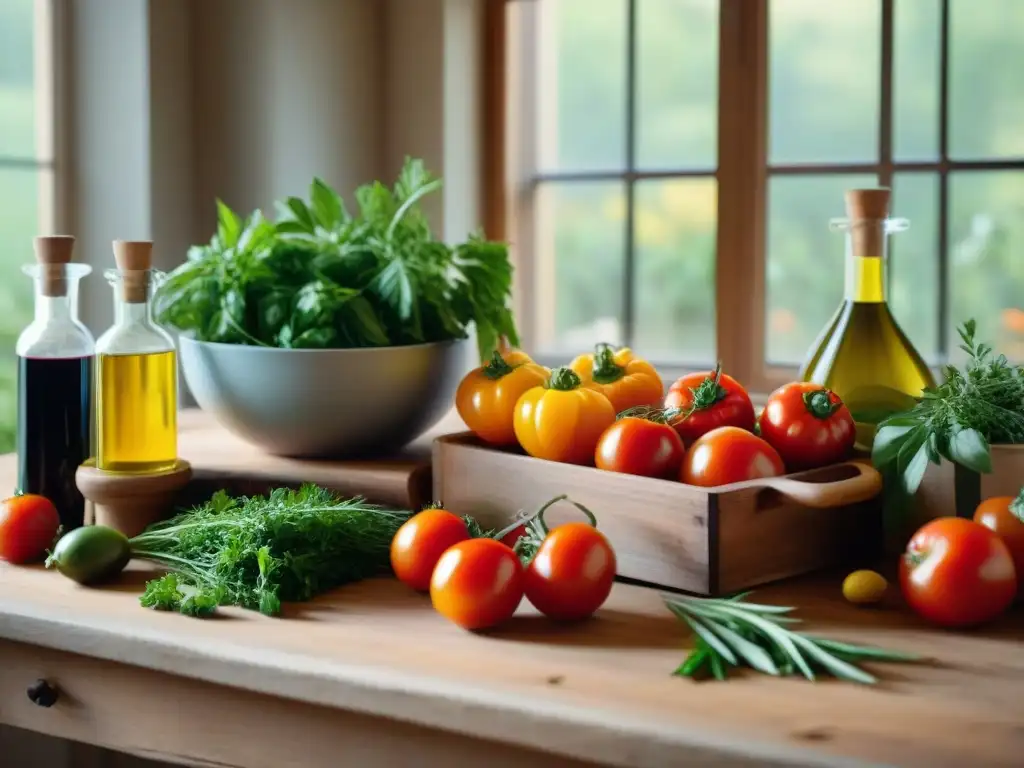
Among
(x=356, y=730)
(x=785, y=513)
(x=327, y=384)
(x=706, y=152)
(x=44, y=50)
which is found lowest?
(x=356, y=730)

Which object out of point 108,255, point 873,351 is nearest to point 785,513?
point 873,351

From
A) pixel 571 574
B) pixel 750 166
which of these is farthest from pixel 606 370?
pixel 750 166

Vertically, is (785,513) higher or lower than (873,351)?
lower

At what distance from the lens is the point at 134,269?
4.19ft

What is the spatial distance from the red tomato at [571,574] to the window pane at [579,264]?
65.8 inches

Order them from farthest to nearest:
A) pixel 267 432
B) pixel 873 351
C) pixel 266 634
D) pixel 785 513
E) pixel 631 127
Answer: pixel 631 127 → pixel 267 432 → pixel 873 351 → pixel 785 513 → pixel 266 634

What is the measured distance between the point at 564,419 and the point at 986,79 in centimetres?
156

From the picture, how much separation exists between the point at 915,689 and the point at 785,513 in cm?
28

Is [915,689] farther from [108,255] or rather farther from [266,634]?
[108,255]

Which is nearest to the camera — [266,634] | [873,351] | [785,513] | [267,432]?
[266,634]

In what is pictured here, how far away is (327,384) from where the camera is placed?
4.48ft

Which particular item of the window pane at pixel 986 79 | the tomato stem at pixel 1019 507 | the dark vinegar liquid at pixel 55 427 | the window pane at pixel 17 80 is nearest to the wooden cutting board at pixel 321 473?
the dark vinegar liquid at pixel 55 427

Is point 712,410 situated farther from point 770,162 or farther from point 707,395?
point 770,162

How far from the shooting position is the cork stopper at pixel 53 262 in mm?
1275
